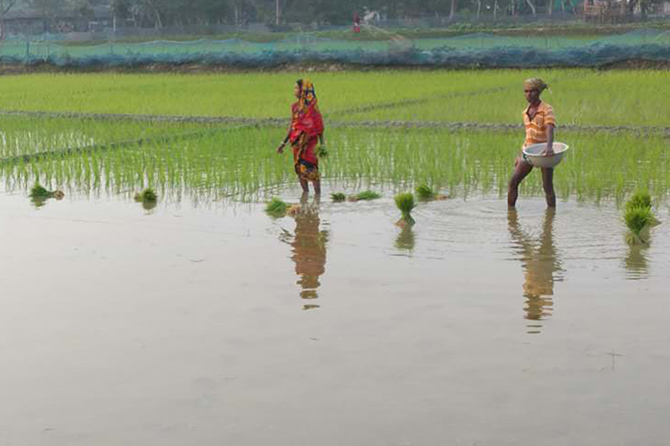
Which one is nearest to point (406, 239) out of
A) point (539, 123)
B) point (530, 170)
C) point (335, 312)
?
point (530, 170)

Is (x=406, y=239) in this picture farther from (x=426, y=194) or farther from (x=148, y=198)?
(x=148, y=198)

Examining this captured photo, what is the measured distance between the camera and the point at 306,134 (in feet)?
28.2

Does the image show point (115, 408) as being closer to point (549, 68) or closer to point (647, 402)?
point (647, 402)

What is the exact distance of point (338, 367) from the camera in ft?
13.8

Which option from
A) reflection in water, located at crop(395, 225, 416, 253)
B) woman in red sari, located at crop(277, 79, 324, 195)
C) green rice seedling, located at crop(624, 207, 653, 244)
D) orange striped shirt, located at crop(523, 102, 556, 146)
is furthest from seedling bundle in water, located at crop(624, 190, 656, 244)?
woman in red sari, located at crop(277, 79, 324, 195)

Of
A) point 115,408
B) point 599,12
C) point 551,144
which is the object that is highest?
point 599,12

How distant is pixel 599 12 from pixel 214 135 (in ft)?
112

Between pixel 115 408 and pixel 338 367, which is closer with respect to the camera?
pixel 115 408

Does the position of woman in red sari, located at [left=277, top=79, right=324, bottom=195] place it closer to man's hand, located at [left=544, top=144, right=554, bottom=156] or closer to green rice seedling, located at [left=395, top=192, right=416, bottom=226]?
green rice seedling, located at [left=395, top=192, right=416, bottom=226]

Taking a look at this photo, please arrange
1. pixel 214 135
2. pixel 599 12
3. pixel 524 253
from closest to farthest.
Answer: pixel 524 253, pixel 214 135, pixel 599 12

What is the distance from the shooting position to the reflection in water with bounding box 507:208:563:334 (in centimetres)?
499

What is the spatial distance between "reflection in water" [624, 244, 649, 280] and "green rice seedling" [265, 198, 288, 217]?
2.53 m

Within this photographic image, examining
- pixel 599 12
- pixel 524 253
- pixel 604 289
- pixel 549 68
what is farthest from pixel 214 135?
pixel 599 12

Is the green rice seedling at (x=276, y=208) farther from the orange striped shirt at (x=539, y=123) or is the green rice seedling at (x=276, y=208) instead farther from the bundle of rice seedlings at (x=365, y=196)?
the orange striped shirt at (x=539, y=123)
